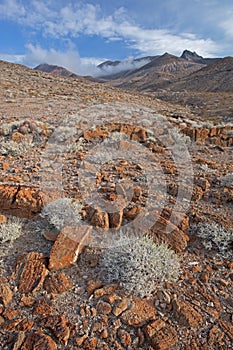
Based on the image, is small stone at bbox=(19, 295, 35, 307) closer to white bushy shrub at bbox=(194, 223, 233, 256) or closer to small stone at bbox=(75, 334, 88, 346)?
small stone at bbox=(75, 334, 88, 346)

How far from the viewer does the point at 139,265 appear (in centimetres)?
289

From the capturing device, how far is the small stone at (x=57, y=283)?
108 inches

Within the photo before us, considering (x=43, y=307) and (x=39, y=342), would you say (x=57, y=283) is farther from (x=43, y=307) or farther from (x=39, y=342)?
(x=39, y=342)

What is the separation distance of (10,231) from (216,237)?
264 centimetres

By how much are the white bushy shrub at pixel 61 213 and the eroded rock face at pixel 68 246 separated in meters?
0.22

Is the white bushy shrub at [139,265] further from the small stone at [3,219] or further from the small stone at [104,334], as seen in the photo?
the small stone at [3,219]

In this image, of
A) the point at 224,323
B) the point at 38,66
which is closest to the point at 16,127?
the point at 224,323

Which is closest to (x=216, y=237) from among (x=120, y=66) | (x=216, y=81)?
(x=216, y=81)

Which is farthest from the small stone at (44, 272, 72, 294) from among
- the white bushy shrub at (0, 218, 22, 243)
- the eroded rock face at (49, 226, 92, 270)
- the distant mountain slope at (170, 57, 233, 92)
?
the distant mountain slope at (170, 57, 233, 92)

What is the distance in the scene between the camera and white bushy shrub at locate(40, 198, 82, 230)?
3535 mm

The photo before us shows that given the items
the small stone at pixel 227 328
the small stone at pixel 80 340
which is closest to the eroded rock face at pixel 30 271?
the small stone at pixel 80 340

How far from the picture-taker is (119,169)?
531cm

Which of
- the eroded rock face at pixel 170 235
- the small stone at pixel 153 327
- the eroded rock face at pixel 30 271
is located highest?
the eroded rock face at pixel 170 235

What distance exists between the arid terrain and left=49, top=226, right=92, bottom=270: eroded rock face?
1 centimetres
